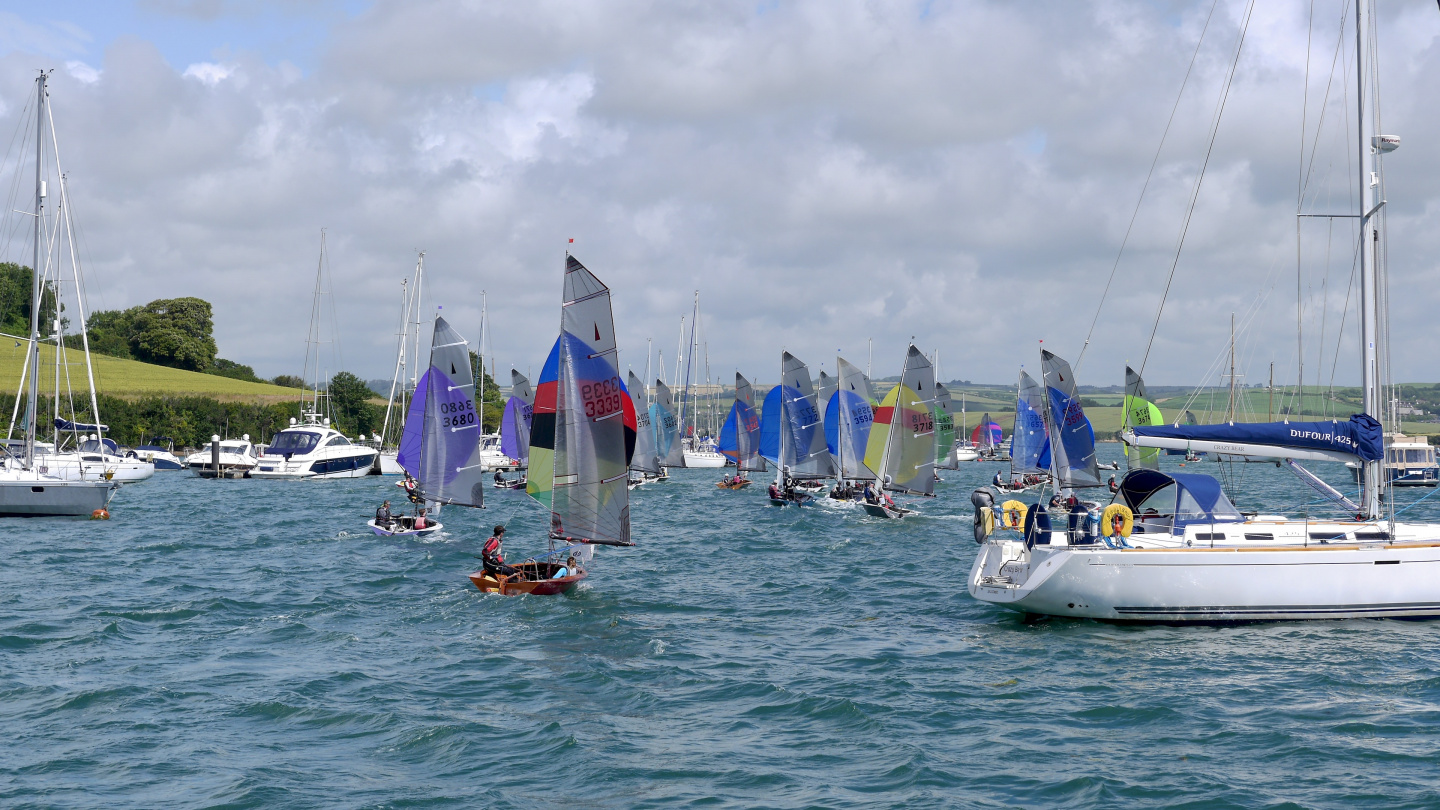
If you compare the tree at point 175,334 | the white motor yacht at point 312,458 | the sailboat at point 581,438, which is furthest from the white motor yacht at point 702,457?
the sailboat at point 581,438

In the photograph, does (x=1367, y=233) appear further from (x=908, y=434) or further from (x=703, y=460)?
(x=703, y=460)

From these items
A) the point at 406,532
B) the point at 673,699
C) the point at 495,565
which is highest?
the point at 495,565

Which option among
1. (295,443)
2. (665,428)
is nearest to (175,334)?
(295,443)

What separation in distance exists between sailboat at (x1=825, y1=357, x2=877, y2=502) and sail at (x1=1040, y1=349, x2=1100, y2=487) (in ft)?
28.7

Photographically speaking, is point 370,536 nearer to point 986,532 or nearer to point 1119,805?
point 986,532

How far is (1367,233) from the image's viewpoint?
76.5 ft

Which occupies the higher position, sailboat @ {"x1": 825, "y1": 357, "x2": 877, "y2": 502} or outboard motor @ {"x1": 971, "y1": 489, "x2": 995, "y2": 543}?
sailboat @ {"x1": 825, "y1": 357, "x2": 877, "y2": 502}

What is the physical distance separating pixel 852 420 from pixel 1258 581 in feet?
115

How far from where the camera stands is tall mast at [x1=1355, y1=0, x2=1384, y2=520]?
23156mm

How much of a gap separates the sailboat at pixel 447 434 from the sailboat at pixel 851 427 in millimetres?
21708

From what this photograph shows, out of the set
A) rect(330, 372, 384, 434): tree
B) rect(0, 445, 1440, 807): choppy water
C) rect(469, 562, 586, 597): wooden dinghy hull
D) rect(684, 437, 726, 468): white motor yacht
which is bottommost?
rect(0, 445, 1440, 807): choppy water

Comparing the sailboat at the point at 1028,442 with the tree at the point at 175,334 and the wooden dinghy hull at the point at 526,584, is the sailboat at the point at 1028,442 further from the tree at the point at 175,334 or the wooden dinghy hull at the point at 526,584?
the tree at the point at 175,334

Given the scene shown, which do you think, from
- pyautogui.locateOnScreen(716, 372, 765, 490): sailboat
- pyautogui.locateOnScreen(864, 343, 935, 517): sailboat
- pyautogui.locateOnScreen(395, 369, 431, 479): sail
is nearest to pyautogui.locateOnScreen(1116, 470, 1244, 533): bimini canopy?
pyautogui.locateOnScreen(864, 343, 935, 517): sailboat

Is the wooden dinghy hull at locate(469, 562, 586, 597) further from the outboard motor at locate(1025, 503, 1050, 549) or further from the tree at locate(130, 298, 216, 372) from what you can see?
the tree at locate(130, 298, 216, 372)
